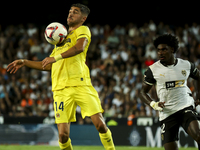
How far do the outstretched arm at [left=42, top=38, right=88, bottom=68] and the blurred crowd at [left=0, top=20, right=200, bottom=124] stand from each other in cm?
680

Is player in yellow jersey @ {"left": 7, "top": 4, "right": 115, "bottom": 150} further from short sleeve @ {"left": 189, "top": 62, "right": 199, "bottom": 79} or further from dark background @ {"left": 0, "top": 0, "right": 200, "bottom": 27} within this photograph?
dark background @ {"left": 0, "top": 0, "right": 200, "bottom": 27}

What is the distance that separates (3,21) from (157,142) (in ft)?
42.2

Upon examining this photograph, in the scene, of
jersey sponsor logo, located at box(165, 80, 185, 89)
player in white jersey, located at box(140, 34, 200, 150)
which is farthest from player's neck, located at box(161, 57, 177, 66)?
jersey sponsor logo, located at box(165, 80, 185, 89)

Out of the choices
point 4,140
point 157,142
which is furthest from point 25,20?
point 157,142

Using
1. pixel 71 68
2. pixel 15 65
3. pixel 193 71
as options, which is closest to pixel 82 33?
pixel 71 68

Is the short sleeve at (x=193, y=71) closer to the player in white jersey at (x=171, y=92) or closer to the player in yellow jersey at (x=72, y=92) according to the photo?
the player in white jersey at (x=171, y=92)

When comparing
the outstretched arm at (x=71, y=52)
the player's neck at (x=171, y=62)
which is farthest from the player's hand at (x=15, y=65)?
the player's neck at (x=171, y=62)

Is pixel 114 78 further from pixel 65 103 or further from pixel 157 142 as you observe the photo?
pixel 65 103

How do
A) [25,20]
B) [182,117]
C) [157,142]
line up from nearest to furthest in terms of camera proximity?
[182,117]
[157,142]
[25,20]

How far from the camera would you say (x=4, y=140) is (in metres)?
11.0

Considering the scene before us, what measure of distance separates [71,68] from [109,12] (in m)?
14.0

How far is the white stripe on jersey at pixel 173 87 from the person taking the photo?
5098mm

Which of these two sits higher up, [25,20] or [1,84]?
[25,20]

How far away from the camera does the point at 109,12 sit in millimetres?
19031
